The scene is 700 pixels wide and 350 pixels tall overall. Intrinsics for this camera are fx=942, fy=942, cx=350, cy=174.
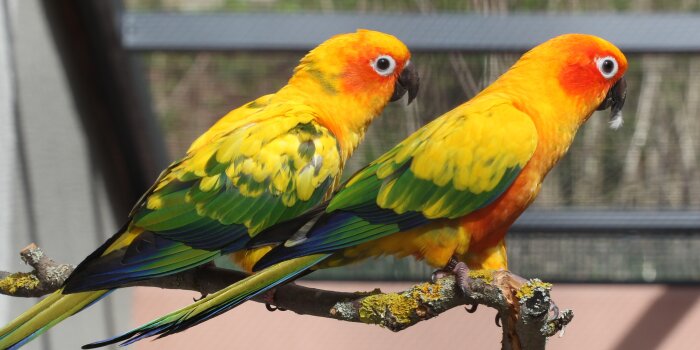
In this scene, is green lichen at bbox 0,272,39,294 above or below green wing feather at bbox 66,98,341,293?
below

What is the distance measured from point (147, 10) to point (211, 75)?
0.30 m

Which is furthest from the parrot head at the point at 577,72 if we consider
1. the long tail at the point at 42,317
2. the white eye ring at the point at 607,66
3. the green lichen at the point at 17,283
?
the green lichen at the point at 17,283

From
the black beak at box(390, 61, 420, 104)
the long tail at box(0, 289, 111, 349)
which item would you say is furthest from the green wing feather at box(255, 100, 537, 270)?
the long tail at box(0, 289, 111, 349)

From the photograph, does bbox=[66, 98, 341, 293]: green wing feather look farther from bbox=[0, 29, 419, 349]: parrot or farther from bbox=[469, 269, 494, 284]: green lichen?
bbox=[469, 269, 494, 284]: green lichen

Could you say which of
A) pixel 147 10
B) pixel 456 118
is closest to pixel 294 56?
pixel 147 10

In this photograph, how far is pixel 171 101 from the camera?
2.55m

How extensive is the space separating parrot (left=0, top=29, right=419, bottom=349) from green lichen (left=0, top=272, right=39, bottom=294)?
6.0 inches

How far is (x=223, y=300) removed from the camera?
1.18 m

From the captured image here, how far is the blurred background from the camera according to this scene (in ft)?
7.42

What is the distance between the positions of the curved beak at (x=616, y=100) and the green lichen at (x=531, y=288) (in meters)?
0.47

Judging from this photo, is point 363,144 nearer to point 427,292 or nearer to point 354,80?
point 354,80

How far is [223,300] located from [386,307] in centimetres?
21

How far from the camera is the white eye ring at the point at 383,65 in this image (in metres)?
1.55

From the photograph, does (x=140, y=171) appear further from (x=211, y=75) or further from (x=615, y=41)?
(x=615, y=41)
